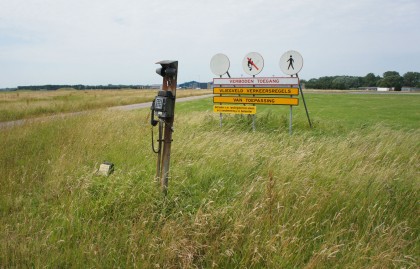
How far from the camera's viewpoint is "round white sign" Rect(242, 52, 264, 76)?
10.9 meters

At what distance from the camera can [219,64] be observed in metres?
11.7

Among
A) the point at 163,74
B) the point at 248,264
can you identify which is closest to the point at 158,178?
the point at 163,74

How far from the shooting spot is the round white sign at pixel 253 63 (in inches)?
430

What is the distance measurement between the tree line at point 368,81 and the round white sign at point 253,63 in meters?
78.5

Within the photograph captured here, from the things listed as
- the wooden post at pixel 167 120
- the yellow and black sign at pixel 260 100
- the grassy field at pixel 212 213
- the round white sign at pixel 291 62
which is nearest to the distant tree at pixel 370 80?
the round white sign at pixel 291 62

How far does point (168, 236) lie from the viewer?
9.58 feet

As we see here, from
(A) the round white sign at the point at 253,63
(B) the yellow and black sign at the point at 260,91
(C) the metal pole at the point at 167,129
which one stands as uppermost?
(A) the round white sign at the point at 253,63

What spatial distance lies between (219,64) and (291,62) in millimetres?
2850

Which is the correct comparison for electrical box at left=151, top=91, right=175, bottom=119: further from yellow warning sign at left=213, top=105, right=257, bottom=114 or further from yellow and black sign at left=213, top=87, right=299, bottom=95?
yellow and black sign at left=213, top=87, right=299, bottom=95

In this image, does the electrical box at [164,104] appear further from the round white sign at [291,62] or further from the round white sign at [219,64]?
the round white sign at [219,64]

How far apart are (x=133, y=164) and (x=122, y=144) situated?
4.70 ft

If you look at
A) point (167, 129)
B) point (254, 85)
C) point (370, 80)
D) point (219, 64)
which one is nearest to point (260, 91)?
point (254, 85)

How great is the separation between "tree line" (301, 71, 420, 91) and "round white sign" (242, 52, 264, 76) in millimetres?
78543

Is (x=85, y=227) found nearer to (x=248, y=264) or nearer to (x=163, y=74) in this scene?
(x=248, y=264)
